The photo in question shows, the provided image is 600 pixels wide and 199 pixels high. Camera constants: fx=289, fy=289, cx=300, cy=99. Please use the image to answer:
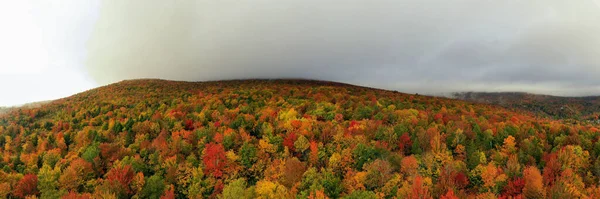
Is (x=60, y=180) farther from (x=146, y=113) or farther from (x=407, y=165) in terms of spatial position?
(x=407, y=165)

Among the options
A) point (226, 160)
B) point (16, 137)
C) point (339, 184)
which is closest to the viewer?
point (339, 184)

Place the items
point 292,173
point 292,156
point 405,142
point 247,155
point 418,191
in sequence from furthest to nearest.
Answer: point 292,156, point 405,142, point 247,155, point 292,173, point 418,191

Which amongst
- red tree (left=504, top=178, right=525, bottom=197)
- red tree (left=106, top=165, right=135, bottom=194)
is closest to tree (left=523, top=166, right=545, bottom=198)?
red tree (left=504, top=178, right=525, bottom=197)

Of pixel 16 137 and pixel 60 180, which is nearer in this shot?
pixel 60 180

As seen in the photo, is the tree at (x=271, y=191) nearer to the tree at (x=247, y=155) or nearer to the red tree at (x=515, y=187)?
the tree at (x=247, y=155)

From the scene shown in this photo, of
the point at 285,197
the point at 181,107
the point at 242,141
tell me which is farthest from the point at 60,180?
the point at 181,107

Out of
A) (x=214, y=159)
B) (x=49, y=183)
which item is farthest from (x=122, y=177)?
(x=214, y=159)

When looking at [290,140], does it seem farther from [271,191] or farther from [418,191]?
[418,191]

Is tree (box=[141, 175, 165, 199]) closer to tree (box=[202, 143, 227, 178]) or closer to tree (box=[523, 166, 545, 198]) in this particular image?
tree (box=[202, 143, 227, 178])
